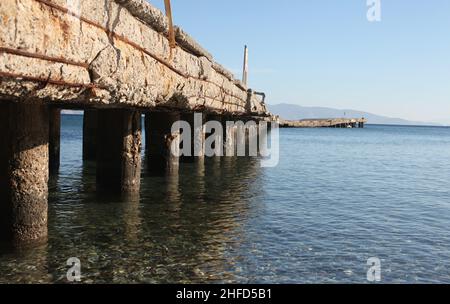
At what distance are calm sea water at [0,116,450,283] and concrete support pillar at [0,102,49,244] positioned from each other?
0.47 m

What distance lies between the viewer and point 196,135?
59.6 feet

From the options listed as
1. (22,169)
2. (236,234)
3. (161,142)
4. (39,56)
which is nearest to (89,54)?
(39,56)

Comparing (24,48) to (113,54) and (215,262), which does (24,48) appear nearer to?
(113,54)

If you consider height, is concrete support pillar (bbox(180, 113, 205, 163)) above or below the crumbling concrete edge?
below

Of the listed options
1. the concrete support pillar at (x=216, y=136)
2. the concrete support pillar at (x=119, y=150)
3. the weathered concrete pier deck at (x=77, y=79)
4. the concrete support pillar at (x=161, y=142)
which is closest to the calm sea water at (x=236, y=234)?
the concrete support pillar at (x=119, y=150)

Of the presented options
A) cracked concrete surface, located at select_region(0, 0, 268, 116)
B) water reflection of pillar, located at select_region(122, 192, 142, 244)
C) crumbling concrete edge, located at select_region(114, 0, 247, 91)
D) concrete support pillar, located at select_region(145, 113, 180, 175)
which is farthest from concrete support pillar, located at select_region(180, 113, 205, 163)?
cracked concrete surface, located at select_region(0, 0, 268, 116)

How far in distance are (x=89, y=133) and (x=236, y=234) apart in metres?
11.9

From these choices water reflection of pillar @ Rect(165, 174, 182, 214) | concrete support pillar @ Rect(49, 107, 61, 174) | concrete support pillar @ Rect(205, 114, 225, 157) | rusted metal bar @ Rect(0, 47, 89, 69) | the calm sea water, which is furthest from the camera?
concrete support pillar @ Rect(205, 114, 225, 157)

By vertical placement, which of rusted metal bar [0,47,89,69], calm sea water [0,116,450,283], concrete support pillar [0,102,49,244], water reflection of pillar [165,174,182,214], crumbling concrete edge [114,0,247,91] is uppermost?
crumbling concrete edge [114,0,247,91]

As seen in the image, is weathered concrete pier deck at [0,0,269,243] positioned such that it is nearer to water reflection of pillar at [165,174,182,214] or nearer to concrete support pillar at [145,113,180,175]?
water reflection of pillar at [165,174,182,214]

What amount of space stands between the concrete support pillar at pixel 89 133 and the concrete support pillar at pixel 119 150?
7.31 metres

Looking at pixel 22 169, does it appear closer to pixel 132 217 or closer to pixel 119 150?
pixel 132 217

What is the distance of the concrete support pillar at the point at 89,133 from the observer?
58.6 ft

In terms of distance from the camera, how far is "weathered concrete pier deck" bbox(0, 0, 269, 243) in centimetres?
471
